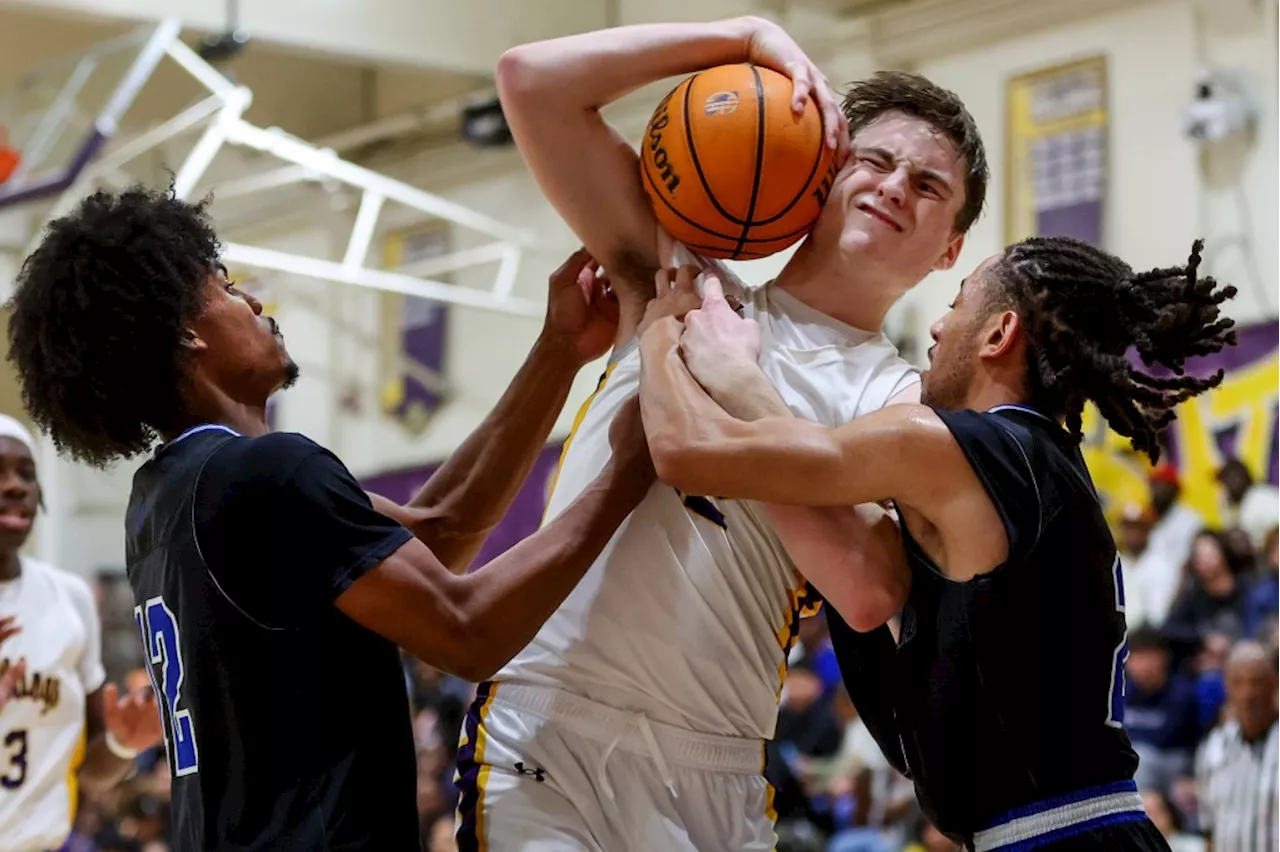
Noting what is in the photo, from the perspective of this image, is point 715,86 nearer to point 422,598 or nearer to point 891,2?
point 422,598

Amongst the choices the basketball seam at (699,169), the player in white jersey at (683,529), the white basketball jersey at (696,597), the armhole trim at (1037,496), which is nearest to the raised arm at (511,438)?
the player in white jersey at (683,529)

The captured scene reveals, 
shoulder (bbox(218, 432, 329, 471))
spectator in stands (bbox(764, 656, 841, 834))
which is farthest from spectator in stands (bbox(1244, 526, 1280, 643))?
shoulder (bbox(218, 432, 329, 471))

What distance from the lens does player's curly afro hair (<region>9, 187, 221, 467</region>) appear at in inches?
118

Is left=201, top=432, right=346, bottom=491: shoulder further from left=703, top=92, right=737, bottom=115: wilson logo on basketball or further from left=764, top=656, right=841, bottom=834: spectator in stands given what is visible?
left=764, top=656, right=841, bottom=834: spectator in stands

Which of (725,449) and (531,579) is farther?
(531,579)

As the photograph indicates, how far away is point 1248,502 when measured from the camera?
863cm

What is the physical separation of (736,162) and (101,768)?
402 centimetres

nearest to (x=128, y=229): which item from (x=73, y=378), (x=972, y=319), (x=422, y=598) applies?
(x=73, y=378)

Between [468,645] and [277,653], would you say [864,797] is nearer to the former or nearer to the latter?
[468,645]

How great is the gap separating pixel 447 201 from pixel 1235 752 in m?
8.38

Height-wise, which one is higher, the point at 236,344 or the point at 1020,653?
the point at 236,344

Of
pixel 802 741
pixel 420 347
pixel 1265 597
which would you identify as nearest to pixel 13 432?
pixel 802 741

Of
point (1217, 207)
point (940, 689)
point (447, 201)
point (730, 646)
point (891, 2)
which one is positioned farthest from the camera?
point (447, 201)

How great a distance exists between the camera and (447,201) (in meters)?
14.0
